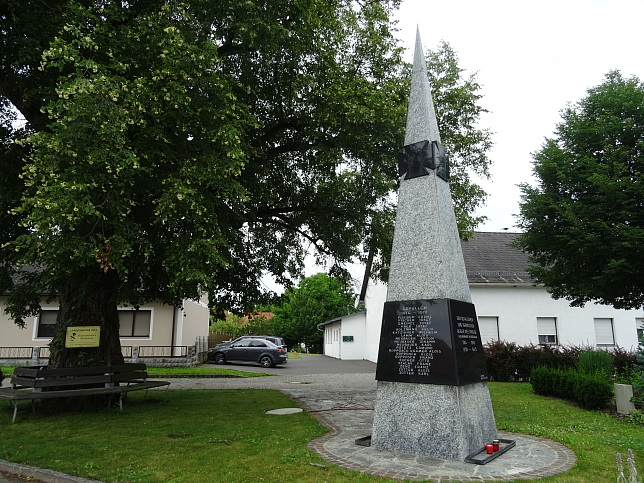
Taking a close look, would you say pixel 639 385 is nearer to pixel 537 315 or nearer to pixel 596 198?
pixel 596 198

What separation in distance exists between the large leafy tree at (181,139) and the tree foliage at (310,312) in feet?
128

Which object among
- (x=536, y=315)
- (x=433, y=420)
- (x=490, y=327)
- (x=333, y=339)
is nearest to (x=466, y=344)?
(x=433, y=420)

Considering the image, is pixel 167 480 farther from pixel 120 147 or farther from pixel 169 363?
pixel 169 363

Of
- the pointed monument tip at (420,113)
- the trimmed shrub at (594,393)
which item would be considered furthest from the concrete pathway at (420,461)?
the pointed monument tip at (420,113)

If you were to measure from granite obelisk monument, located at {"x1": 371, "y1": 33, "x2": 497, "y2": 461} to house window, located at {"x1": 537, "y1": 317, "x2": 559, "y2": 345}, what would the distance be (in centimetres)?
1737

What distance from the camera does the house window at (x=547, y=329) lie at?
22.5 meters

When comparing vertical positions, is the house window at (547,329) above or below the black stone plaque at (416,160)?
below

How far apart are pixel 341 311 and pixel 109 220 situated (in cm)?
4626

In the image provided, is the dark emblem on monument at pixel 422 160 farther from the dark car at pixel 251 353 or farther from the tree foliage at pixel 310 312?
the tree foliage at pixel 310 312

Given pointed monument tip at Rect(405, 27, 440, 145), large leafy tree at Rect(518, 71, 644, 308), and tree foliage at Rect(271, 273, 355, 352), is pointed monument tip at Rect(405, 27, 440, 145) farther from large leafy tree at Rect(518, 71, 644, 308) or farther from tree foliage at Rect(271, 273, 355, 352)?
tree foliage at Rect(271, 273, 355, 352)

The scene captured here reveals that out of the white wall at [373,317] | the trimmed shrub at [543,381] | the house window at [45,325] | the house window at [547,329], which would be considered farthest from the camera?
the white wall at [373,317]

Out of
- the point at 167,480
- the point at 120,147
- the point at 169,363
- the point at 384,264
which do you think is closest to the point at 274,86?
the point at 120,147

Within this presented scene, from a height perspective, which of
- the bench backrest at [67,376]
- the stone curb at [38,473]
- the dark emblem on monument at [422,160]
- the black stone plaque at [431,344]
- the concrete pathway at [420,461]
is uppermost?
the dark emblem on monument at [422,160]

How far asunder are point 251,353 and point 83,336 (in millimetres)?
17016
